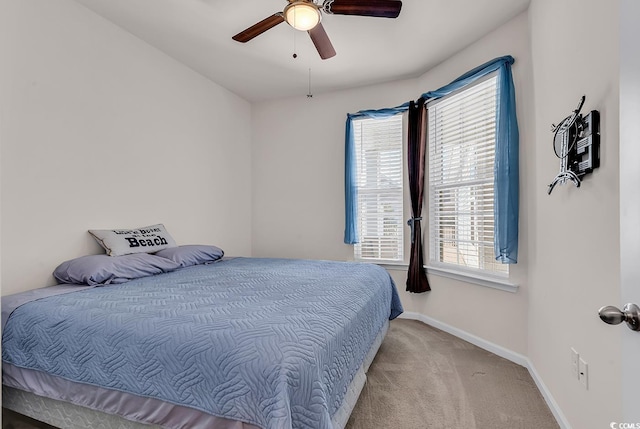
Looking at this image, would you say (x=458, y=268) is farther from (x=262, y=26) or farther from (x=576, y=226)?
(x=262, y=26)

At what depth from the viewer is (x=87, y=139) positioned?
244 cm

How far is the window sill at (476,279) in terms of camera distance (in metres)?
2.59

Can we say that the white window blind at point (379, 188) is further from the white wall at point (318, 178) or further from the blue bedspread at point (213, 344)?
the blue bedspread at point (213, 344)

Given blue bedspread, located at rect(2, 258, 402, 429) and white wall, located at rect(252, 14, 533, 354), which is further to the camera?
white wall, located at rect(252, 14, 533, 354)

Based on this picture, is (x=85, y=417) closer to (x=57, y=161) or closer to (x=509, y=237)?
(x=57, y=161)

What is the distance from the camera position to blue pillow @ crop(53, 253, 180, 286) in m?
2.06

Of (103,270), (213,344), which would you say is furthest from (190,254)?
(213,344)

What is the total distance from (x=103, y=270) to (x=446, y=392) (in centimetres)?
239

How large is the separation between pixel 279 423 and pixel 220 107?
366 centimetres

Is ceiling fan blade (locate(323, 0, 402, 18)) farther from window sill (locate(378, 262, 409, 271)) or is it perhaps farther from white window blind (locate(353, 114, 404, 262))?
window sill (locate(378, 262, 409, 271))

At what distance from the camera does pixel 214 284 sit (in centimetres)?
209

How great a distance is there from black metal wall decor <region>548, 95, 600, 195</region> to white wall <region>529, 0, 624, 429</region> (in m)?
0.03

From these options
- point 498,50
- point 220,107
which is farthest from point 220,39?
point 498,50

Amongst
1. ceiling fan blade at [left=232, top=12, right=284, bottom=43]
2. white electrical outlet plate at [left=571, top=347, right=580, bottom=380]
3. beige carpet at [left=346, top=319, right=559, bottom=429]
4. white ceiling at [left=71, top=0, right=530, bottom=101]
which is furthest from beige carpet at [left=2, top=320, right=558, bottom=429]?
white ceiling at [left=71, top=0, right=530, bottom=101]
